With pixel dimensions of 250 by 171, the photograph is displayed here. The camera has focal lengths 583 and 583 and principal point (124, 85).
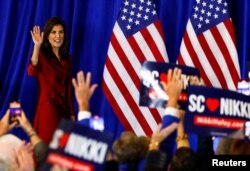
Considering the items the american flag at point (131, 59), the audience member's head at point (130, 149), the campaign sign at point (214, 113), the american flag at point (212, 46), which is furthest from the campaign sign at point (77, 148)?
the american flag at point (212, 46)

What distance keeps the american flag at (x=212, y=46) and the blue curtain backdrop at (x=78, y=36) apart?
0.30ft

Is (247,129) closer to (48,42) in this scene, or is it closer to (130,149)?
(130,149)

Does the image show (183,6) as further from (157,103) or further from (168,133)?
(168,133)

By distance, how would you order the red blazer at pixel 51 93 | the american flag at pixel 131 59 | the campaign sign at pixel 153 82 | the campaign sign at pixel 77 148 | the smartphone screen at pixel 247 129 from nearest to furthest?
the campaign sign at pixel 77 148 < the smartphone screen at pixel 247 129 < the campaign sign at pixel 153 82 < the red blazer at pixel 51 93 < the american flag at pixel 131 59

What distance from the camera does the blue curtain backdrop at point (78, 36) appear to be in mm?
4680

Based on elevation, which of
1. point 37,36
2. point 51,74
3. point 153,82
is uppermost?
point 37,36

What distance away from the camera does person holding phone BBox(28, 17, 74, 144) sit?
14.4 feet

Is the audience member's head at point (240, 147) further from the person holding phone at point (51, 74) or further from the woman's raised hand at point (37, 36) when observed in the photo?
the woman's raised hand at point (37, 36)

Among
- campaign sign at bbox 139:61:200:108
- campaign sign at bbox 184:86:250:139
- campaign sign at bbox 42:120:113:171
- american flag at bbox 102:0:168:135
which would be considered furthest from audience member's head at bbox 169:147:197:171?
american flag at bbox 102:0:168:135

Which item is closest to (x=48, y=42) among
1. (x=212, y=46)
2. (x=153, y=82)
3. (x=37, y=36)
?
(x=37, y=36)

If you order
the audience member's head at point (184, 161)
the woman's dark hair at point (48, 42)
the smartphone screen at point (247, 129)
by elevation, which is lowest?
the audience member's head at point (184, 161)

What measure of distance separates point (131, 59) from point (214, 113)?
2.12m

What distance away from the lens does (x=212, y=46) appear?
4.71 m

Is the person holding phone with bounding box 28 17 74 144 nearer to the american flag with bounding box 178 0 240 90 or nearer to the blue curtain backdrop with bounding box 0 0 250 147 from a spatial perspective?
the blue curtain backdrop with bounding box 0 0 250 147
